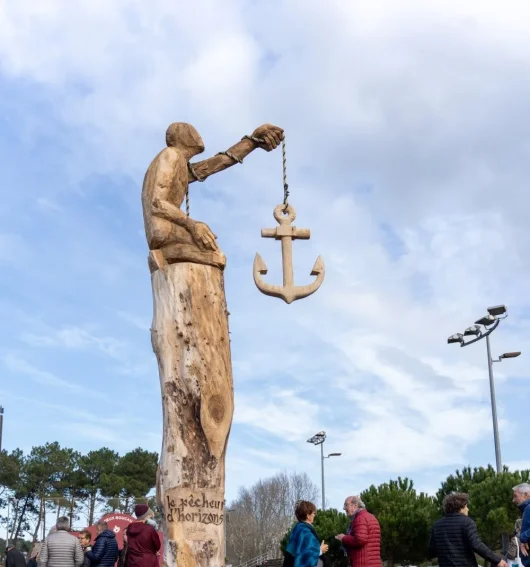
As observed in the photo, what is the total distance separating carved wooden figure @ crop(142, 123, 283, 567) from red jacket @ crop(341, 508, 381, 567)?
130cm

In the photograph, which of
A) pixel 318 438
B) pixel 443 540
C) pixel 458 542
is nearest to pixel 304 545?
pixel 443 540

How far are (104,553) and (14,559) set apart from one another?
534 centimetres

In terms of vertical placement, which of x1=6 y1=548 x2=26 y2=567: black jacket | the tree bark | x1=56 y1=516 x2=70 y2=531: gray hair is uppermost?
the tree bark

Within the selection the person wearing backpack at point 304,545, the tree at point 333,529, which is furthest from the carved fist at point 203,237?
the tree at point 333,529

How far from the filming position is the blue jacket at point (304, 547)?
721cm

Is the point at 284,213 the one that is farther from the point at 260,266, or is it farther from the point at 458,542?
the point at 458,542

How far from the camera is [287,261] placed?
29.9 ft

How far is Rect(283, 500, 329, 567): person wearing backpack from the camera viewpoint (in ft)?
23.7

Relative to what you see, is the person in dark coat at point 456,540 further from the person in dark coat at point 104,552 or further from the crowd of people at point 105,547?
the person in dark coat at point 104,552

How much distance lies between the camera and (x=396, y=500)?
1165 inches

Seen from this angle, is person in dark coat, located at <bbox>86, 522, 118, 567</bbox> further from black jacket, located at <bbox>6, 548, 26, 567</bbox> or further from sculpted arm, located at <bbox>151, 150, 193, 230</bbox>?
black jacket, located at <bbox>6, 548, 26, 567</bbox>

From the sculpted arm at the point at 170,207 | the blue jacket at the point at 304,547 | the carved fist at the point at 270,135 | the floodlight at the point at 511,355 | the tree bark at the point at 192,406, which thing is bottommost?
the blue jacket at the point at 304,547

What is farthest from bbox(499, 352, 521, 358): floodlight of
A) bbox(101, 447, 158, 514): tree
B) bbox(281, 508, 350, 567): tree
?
A: bbox(101, 447, 158, 514): tree

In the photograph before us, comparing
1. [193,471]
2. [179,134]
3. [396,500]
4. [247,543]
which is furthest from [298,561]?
[247,543]
